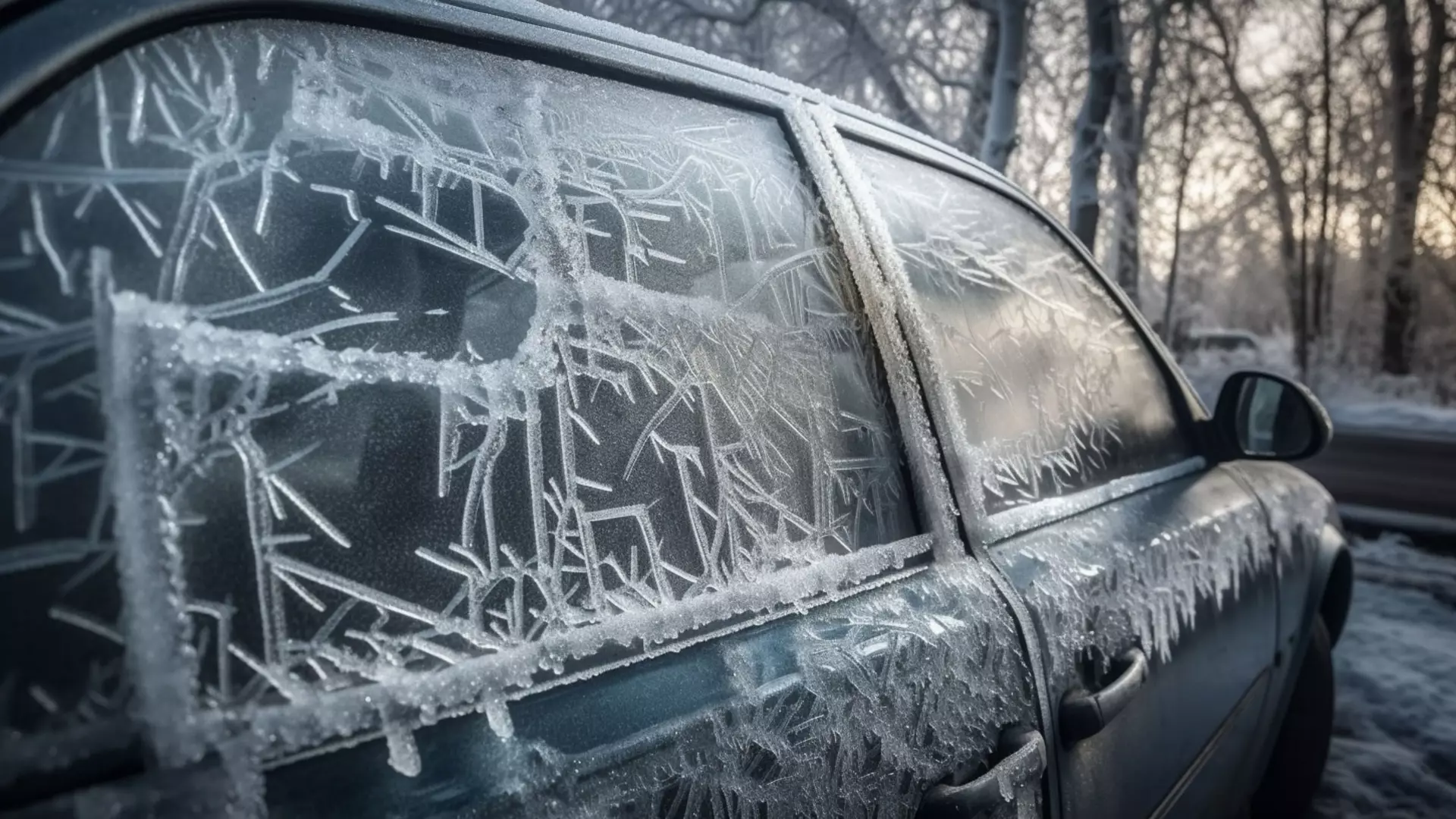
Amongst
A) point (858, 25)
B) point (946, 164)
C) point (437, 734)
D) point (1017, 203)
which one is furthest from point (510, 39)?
point (858, 25)

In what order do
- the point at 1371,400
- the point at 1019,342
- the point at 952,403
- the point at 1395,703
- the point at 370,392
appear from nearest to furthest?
the point at 370,392 → the point at 952,403 → the point at 1019,342 → the point at 1395,703 → the point at 1371,400

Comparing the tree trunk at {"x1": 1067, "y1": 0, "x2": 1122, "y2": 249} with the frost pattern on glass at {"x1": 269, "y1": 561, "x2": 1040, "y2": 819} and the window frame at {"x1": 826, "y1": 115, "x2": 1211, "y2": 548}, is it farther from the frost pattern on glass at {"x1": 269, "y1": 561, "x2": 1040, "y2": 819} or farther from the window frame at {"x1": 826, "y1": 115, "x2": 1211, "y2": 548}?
the frost pattern on glass at {"x1": 269, "y1": 561, "x2": 1040, "y2": 819}

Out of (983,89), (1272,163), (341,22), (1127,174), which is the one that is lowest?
(341,22)

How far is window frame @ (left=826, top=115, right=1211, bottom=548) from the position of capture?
1.46m

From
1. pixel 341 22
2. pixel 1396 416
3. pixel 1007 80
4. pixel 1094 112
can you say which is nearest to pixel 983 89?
pixel 1007 80

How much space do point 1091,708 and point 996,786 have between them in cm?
27

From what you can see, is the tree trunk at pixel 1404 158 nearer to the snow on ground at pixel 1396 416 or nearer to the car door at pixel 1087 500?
the snow on ground at pixel 1396 416

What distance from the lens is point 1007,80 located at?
34.0ft

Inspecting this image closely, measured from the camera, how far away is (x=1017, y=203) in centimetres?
208

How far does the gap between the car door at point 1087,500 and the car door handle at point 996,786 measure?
9 centimetres

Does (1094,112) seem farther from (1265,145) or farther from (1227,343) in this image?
(1227,343)

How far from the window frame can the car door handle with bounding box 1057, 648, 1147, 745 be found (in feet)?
0.87

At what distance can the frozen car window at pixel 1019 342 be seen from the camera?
158 centimetres

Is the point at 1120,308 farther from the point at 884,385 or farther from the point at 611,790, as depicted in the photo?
the point at 611,790
